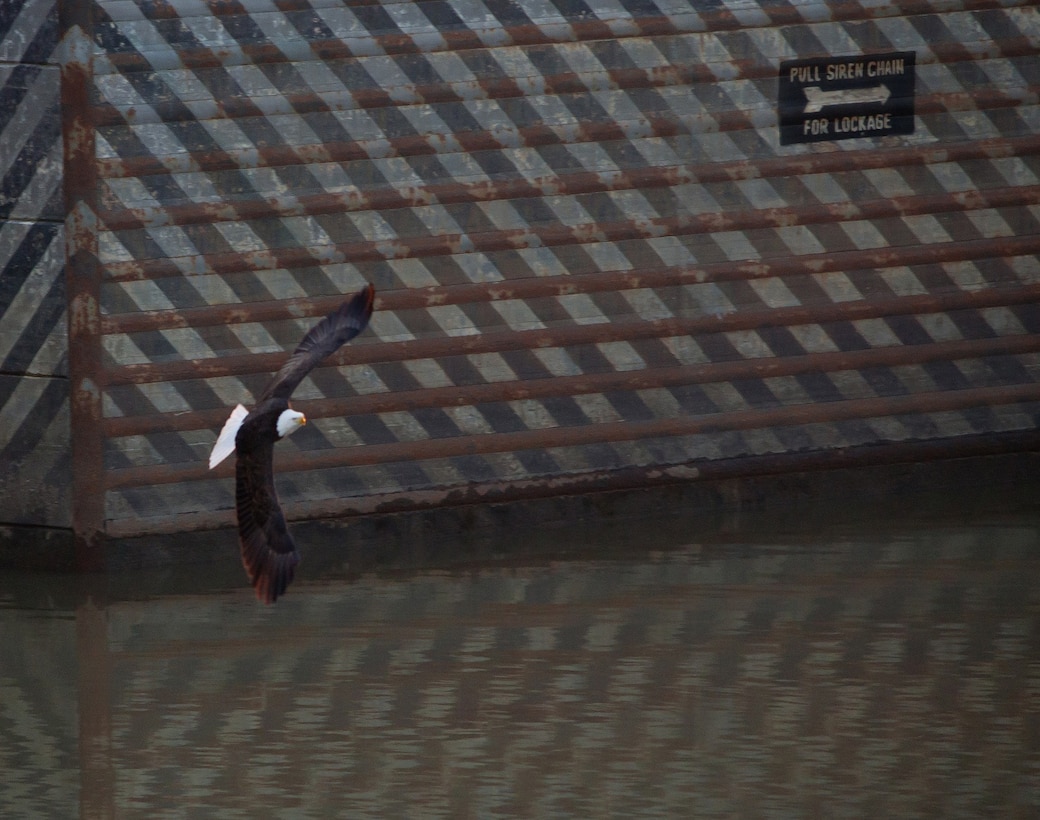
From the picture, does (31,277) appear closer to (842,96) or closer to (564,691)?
(564,691)

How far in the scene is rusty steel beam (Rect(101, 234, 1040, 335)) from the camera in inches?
317

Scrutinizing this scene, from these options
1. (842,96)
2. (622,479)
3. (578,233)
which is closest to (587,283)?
(578,233)

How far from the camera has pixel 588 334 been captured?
8609 mm

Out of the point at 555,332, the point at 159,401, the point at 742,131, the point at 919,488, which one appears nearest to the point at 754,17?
the point at 742,131

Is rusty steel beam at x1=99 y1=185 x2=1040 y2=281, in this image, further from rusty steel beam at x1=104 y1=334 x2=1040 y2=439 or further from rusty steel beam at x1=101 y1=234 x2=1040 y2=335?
rusty steel beam at x1=104 y1=334 x2=1040 y2=439

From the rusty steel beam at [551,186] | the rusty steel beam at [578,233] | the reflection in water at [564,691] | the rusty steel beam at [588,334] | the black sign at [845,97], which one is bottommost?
the reflection in water at [564,691]

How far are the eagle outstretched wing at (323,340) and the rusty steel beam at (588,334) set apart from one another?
2.86 ft

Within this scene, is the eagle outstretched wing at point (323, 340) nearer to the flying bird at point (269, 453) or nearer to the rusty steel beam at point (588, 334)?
the flying bird at point (269, 453)

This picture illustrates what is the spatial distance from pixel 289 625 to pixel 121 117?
6.40ft

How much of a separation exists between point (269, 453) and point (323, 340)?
0.56 meters

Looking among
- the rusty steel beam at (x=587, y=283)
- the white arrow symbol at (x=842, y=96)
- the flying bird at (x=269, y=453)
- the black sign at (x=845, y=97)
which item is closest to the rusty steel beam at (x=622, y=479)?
the rusty steel beam at (x=587, y=283)

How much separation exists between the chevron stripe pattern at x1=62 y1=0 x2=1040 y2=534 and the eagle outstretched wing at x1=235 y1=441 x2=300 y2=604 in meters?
1.37

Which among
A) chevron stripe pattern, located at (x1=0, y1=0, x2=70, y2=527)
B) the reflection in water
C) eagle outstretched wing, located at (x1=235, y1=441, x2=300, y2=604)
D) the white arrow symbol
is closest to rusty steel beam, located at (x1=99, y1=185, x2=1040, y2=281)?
chevron stripe pattern, located at (x1=0, y1=0, x2=70, y2=527)

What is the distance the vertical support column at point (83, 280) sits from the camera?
7730mm
